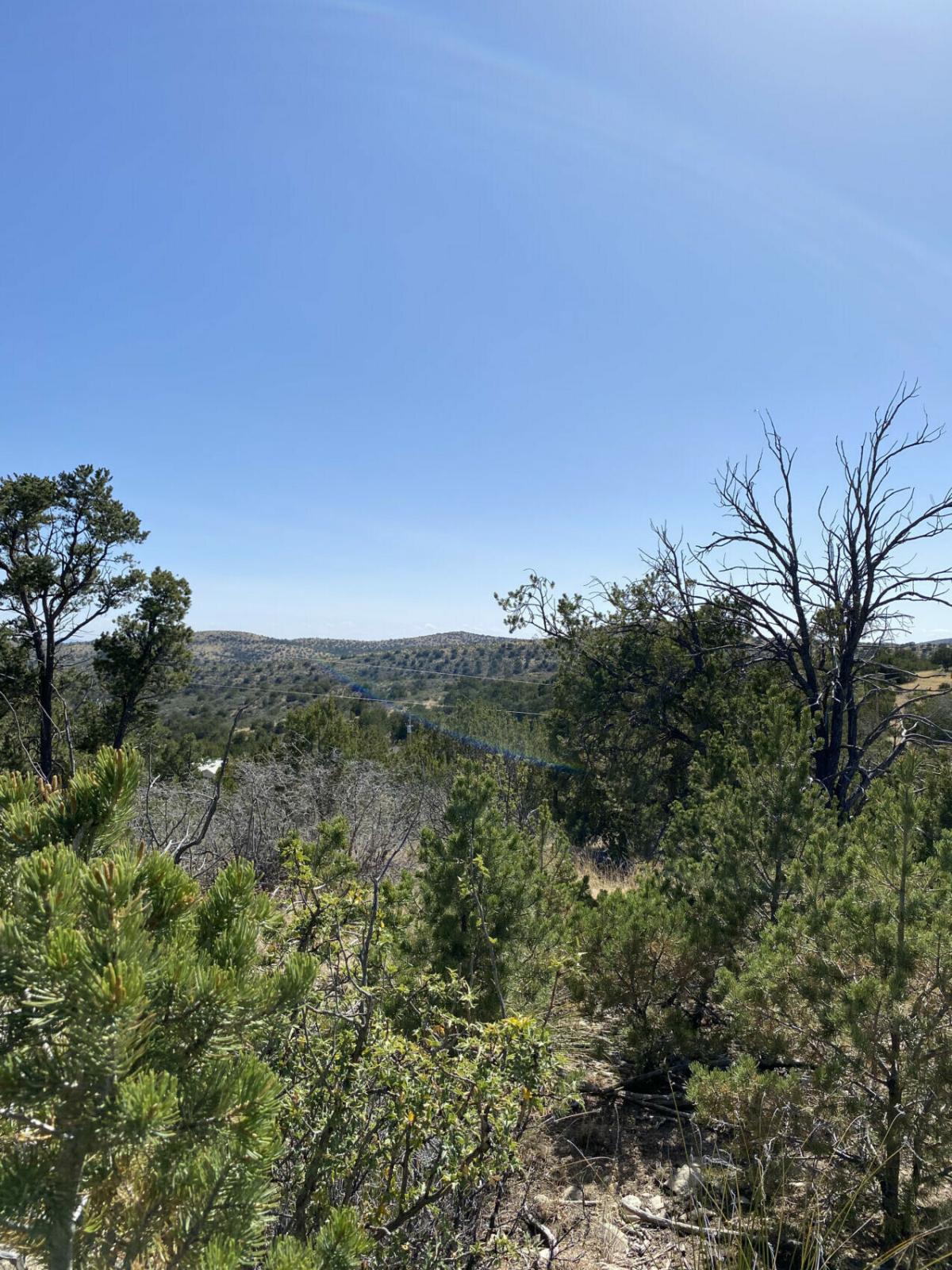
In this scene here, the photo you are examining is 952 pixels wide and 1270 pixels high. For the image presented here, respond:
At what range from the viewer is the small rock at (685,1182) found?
3180mm

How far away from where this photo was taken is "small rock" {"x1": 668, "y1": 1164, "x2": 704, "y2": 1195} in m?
3.18

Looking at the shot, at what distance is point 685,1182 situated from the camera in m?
3.30

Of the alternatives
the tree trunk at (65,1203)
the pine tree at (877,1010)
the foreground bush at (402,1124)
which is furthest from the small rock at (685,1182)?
the tree trunk at (65,1203)

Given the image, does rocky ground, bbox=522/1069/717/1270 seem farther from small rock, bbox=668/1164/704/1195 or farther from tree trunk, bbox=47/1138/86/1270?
tree trunk, bbox=47/1138/86/1270

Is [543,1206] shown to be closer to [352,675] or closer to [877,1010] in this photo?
[877,1010]

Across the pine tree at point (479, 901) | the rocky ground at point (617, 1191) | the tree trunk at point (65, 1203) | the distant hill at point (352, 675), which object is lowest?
the rocky ground at point (617, 1191)

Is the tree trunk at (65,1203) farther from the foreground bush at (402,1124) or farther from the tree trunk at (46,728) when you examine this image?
the tree trunk at (46,728)

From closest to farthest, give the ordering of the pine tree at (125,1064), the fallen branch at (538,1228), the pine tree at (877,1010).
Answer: the pine tree at (125,1064), the pine tree at (877,1010), the fallen branch at (538,1228)

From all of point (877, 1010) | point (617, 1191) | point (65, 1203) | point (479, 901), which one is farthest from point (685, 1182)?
point (65, 1203)

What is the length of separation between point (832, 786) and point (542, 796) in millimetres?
5806

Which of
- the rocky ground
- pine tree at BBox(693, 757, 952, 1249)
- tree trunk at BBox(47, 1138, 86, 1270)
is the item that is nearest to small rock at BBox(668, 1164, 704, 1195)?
the rocky ground

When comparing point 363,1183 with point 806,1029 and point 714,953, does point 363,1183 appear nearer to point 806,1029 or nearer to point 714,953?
point 806,1029

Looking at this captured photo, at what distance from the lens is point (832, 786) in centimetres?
688

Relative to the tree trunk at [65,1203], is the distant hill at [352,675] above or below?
above
